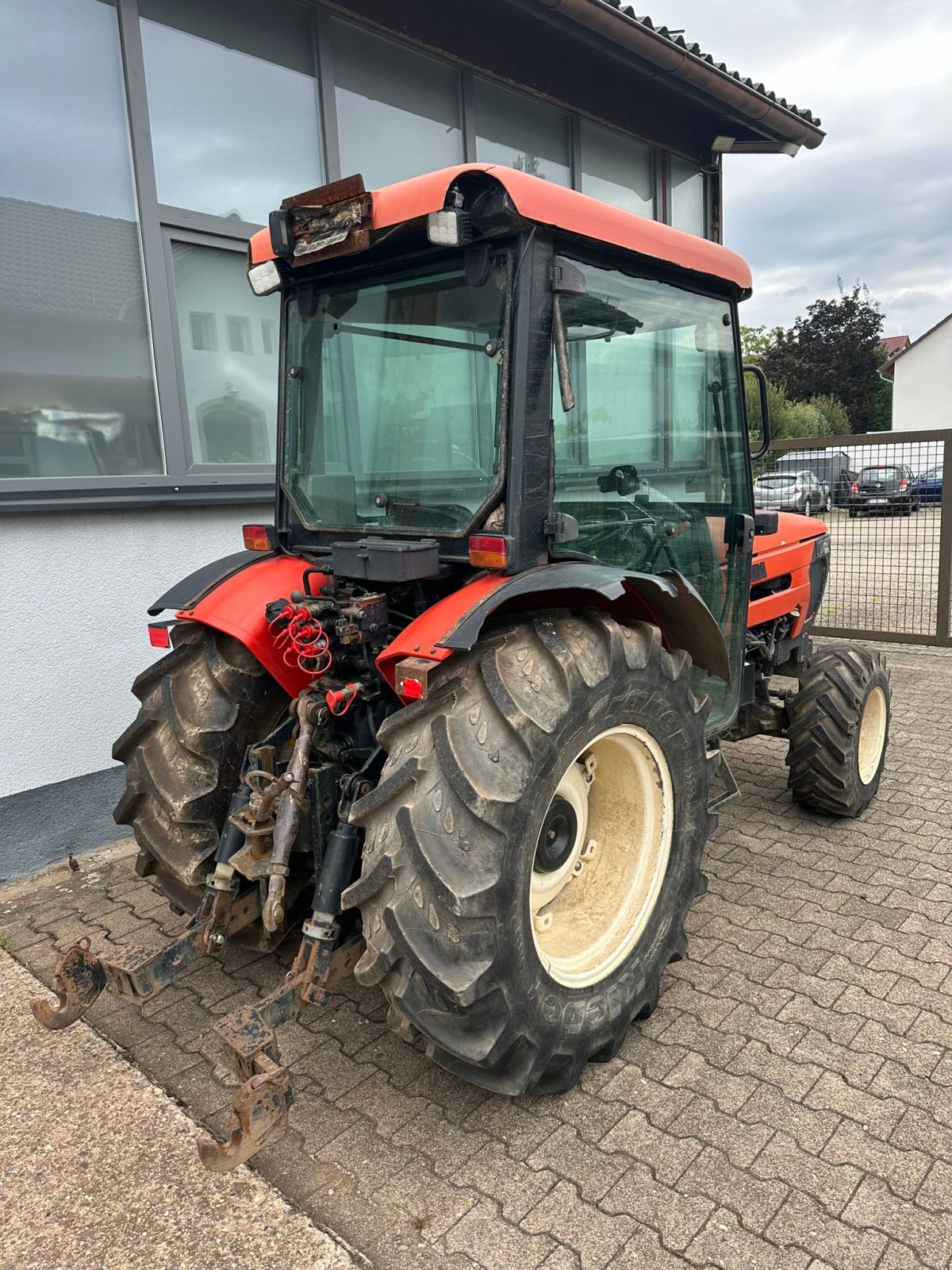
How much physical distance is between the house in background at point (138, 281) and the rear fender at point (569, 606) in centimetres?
229

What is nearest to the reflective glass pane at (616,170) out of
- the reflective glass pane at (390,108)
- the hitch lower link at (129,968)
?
the reflective glass pane at (390,108)

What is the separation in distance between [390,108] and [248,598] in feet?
12.6

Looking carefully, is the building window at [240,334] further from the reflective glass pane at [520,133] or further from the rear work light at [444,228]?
the rear work light at [444,228]

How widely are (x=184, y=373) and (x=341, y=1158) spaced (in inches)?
141

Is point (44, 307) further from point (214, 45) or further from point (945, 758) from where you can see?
point (945, 758)

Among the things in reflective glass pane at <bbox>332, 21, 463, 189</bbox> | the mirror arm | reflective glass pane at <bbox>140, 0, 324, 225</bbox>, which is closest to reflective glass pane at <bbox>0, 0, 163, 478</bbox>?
reflective glass pane at <bbox>140, 0, 324, 225</bbox>

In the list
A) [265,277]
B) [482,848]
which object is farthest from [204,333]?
[482,848]

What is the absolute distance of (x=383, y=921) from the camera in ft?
6.09

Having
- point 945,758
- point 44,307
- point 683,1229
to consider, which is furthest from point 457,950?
point 945,758

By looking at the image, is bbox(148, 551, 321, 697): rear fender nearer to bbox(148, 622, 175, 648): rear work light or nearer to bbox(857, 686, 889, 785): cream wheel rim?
bbox(148, 622, 175, 648): rear work light

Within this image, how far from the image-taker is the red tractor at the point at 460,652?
1902 mm

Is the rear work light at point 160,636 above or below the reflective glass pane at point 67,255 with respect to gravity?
below

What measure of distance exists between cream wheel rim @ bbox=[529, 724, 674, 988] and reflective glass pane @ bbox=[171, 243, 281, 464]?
9.34 ft

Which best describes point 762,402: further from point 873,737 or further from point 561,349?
point 873,737
